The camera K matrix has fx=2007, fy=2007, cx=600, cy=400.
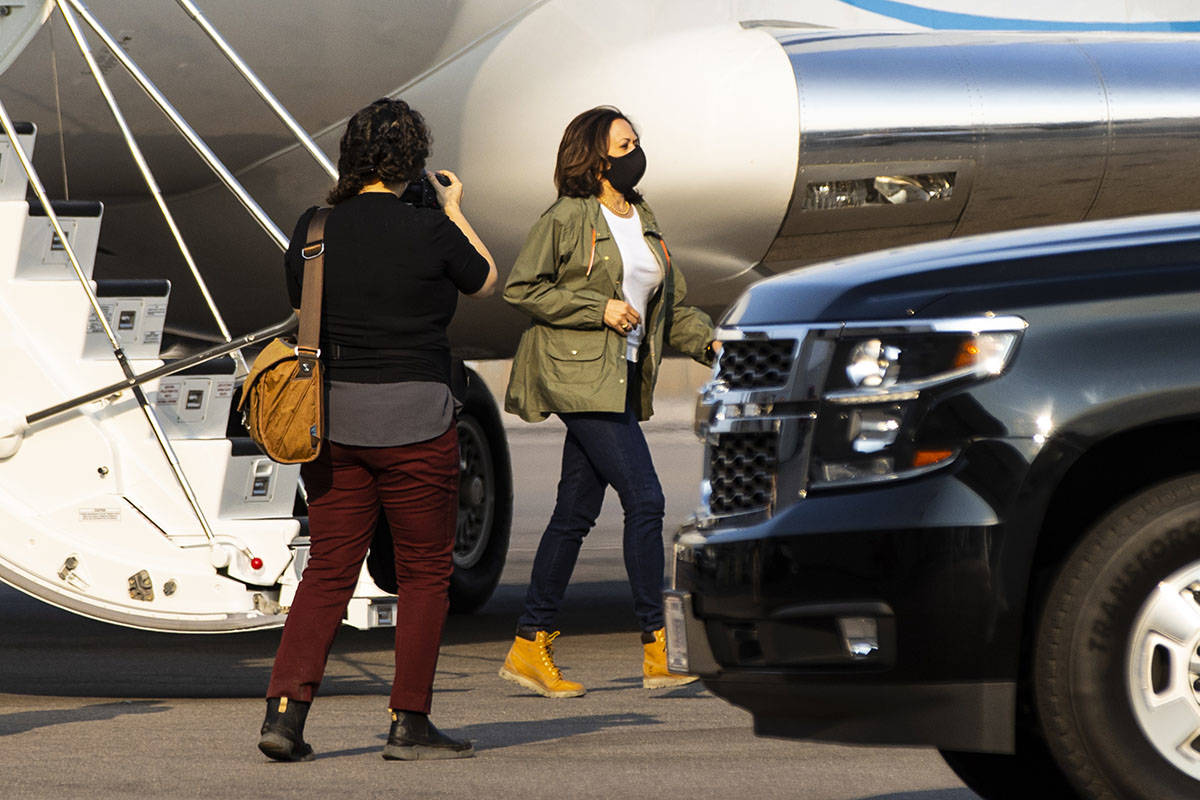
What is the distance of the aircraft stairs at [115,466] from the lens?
656cm

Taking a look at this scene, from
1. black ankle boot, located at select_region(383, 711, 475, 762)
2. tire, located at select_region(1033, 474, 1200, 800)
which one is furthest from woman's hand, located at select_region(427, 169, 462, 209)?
tire, located at select_region(1033, 474, 1200, 800)

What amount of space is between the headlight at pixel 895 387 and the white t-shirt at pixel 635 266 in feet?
8.37

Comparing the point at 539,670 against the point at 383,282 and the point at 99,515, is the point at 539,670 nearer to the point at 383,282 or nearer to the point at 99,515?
the point at 99,515

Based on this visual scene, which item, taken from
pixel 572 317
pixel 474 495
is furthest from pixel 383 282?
pixel 474 495

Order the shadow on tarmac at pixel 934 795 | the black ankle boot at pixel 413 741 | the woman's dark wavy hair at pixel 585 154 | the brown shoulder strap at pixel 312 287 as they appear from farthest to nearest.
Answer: the woman's dark wavy hair at pixel 585 154 → the black ankle boot at pixel 413 741 → the brown shoulder strap at pixel 312 287 → the shadow on tarmac at pixel 934 795

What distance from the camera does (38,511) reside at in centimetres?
670

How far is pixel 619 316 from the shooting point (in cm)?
633

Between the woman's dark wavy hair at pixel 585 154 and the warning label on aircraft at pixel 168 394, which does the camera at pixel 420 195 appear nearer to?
the woman's dark wavy hair at pixel 585 154

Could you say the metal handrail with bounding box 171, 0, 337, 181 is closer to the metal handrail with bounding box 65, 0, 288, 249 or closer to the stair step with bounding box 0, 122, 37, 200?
the metal handrail with bounding box 65, 0, 288, 249

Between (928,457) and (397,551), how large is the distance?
1.95 meters

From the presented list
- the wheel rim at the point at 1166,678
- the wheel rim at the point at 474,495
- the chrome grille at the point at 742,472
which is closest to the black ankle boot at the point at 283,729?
the chrome grille at the point at 742,472

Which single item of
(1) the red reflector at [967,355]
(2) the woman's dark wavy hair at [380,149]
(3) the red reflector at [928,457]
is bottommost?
(3) the red reflector at [928,457]

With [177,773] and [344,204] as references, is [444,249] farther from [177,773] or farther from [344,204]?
[177,773]

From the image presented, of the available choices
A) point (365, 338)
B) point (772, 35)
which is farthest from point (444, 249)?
point (772, 35)
